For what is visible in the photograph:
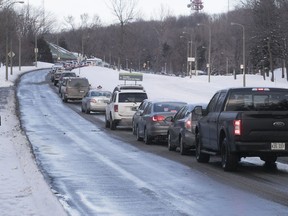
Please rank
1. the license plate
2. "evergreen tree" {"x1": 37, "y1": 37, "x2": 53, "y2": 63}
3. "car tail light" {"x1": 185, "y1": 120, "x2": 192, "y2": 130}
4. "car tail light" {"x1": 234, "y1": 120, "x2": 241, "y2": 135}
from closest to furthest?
"car tail light" {"x1": 234, "y1": 120, "x2": 241, "y2": 135}, the license plate, "car tail light" {"x1": 185, "y1": 120, "x2": 192, "y2": 130}, "evergreen tree" {"x1": 37, "y1": 37, "x2": 53, "y2": 63}

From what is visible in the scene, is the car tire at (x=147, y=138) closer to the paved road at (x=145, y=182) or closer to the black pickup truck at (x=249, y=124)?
the paved road at (x=145, y=182)

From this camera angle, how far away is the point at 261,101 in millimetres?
14523

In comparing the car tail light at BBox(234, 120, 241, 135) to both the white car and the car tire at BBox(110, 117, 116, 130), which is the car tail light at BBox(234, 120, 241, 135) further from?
the car tire at BBox(110, 117, 116, 130)

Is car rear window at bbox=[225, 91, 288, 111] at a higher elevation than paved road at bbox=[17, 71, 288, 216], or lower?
higher

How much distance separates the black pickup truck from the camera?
14.0 metres

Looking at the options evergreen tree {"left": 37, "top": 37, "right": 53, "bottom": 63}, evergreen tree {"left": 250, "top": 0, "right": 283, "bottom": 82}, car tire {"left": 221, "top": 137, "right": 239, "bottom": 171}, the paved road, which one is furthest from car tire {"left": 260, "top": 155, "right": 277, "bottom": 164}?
evergreen tree {"left": 37, "top": 37, "right": 53, "bottom": 63}

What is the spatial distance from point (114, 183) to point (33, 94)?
45274 millimetres

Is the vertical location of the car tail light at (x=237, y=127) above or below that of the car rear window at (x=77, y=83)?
below

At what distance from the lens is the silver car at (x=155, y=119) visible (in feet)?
72.1

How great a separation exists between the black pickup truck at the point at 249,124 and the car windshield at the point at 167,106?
22.9 feet

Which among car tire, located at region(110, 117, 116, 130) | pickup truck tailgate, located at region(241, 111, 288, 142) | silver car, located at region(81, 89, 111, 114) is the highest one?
pickup truck tailgate, located at region(241, 111, 288, 142)

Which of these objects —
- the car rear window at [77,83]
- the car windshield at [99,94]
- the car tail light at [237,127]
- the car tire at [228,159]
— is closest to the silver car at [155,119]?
the car tire at [228,159]

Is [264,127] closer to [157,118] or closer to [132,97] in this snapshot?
[157,118]

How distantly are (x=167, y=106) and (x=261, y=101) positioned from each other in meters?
8.57
